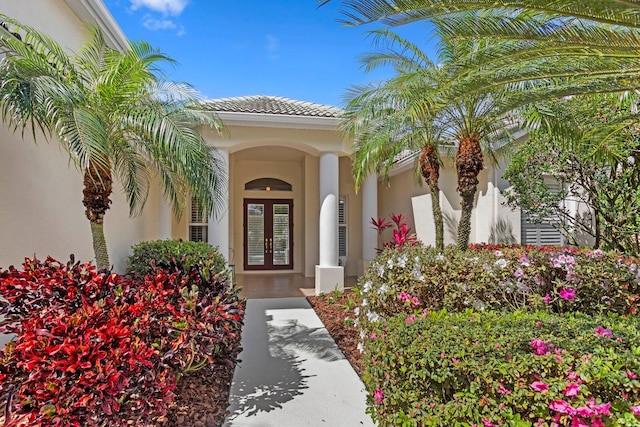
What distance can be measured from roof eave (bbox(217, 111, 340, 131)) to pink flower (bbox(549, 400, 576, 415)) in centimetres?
925

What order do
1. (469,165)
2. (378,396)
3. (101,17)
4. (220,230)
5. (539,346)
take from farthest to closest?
(220,230), (101,17), (469,165), (378,396), (539,346)

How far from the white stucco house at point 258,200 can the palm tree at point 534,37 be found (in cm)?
551

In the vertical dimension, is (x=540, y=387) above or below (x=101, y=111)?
below

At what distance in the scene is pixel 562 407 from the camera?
8.61 feet

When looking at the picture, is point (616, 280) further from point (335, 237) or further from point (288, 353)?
point (335, 237)

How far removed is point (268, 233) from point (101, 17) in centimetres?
1052

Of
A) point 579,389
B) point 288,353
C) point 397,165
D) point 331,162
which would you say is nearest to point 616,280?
point 579,389

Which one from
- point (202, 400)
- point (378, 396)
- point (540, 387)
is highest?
point (540, 387)

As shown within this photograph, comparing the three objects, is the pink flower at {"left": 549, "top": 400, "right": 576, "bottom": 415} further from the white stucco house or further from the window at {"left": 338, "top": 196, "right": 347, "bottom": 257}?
the window at {"left": 338, "top": 196, "right": 347, "bottom": 257}

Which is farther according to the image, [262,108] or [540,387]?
[262,108]

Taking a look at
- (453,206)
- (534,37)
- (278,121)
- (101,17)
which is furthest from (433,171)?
(101,17)

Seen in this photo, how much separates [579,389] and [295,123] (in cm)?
934

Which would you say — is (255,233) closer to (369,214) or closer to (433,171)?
(369,214)

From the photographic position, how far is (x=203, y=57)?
970cm
